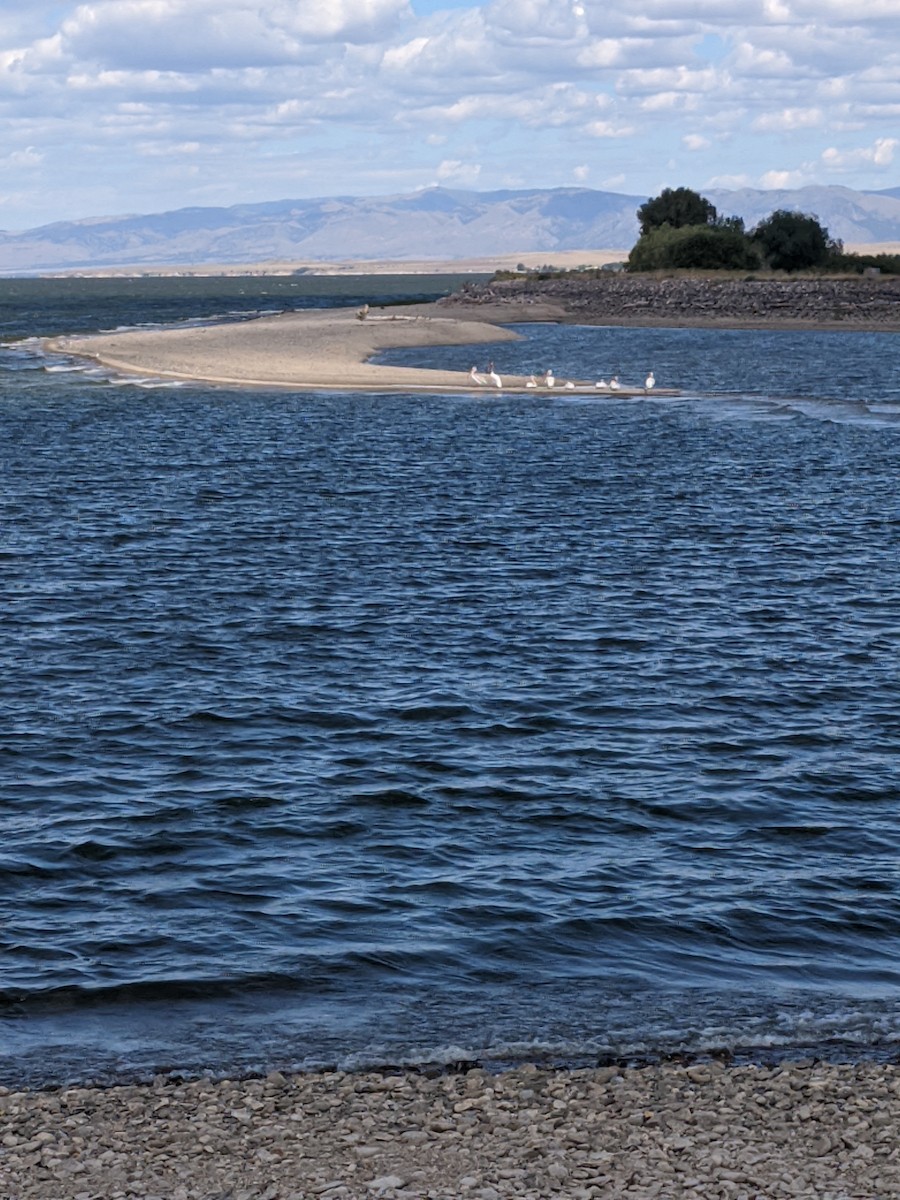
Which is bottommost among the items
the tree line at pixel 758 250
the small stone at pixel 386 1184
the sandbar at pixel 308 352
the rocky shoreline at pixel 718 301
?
the small stone at pixel 386 1184

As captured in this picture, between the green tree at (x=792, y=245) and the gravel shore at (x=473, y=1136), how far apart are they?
456 feet

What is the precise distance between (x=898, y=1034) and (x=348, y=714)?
32.1 ft

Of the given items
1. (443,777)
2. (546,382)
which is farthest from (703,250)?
(443,777)

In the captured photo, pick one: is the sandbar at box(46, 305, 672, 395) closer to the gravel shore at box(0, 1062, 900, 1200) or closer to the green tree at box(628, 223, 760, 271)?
the green tree at box(628, 223, 760, 271)

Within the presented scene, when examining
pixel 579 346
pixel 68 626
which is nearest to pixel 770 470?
pixel 68 626

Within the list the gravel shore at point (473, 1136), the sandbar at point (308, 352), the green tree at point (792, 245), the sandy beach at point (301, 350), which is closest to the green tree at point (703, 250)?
the green tree at point (792, 245)

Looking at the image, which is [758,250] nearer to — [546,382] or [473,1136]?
[546,382]

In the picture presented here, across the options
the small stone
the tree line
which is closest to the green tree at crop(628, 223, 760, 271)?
the tree line

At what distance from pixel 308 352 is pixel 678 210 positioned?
8907cm

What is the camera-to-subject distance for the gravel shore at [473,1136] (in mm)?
9633

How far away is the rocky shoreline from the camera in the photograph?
116m

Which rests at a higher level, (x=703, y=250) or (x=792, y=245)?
(x=792, y=245)

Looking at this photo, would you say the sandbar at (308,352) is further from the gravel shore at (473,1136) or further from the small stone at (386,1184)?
the small stone at (386,1184)

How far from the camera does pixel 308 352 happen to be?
86.1 metres
